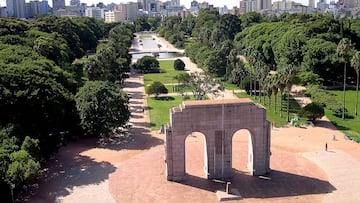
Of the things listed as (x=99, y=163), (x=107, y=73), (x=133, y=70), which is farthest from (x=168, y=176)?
(x=133, y=70)

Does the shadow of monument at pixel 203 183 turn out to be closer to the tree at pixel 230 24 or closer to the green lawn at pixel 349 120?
the green lawn at pixel 349 120

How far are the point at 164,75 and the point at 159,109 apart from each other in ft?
95.6

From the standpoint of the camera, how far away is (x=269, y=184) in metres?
Result: 37.3

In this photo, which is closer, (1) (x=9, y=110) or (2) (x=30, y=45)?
(1) (x=9, y=110)

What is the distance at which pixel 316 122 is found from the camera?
5628cm

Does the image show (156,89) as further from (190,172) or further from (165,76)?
(190,172)

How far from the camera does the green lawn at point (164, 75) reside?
281ft

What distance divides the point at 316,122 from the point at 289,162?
15847 mm

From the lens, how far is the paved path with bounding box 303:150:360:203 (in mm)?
34812

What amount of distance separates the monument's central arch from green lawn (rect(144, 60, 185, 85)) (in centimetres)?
4655

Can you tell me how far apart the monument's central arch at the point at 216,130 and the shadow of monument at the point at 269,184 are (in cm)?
94

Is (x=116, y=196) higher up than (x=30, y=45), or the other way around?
(x=30, y=45)

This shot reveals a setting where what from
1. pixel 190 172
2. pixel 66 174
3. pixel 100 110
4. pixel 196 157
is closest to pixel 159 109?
pixel 100 110

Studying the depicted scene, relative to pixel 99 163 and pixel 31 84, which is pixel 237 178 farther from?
pixel 31 84
